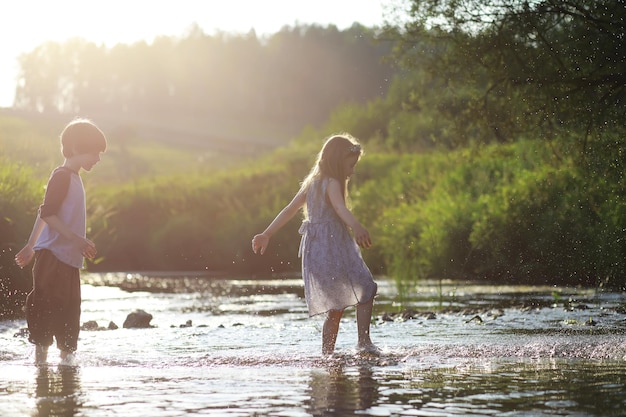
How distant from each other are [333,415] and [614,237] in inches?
543

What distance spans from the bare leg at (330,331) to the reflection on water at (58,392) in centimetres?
222

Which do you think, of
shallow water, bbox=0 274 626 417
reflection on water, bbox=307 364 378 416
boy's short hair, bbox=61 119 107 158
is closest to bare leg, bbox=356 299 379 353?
shallow water, bbox=0 274 626 417

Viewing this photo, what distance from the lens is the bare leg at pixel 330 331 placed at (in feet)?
31.8

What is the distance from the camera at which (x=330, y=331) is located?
974 centimetres

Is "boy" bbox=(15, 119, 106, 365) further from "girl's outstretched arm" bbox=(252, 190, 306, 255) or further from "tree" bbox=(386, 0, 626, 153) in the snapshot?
"tree" bbox=(386, 0, 626, 153)

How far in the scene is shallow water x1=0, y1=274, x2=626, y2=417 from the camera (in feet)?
21.4

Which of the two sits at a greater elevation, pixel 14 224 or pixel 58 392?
pixel 14 224

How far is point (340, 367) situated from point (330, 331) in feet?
3.66

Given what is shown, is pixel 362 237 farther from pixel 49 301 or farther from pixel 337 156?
pixel 49 301

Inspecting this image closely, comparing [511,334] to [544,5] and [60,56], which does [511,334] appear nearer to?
[544,5]

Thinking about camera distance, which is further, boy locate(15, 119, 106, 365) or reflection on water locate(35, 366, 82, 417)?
boy locate(15, 119, 106, 365)

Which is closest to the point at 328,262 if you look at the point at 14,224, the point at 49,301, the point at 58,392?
the point at 49,301

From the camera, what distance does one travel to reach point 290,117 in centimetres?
10706

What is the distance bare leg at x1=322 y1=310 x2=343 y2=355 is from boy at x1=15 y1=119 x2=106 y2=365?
2135 mm
